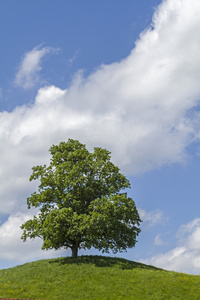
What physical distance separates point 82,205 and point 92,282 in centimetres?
1175

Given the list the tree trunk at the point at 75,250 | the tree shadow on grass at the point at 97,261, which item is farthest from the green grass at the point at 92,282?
the tree trunk at the point at 75,250

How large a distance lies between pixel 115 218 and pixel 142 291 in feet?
35.3

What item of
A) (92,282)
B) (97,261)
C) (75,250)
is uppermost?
(75,250)

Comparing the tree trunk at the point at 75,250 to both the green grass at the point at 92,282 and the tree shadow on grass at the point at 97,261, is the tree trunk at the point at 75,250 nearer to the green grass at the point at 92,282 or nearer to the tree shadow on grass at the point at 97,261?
the tree shadow on grass at the point at 97,261

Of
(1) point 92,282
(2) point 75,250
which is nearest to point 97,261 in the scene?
(2) point 75,250

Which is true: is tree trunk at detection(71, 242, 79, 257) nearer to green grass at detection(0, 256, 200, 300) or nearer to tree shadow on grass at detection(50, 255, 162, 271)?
tree shadow on grass at detection(50, 255, 162, 271)

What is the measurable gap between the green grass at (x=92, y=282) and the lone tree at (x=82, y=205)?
8.99 ft

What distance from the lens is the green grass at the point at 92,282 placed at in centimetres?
2976

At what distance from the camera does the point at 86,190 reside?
42.2m

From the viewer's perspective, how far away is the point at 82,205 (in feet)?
139

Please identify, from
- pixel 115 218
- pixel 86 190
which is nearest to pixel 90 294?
pixel 115 218

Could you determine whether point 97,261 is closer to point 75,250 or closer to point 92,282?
point 75,250

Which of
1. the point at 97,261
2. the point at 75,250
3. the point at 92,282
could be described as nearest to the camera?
the point at 92,282

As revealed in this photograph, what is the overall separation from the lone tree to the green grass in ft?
8.99
